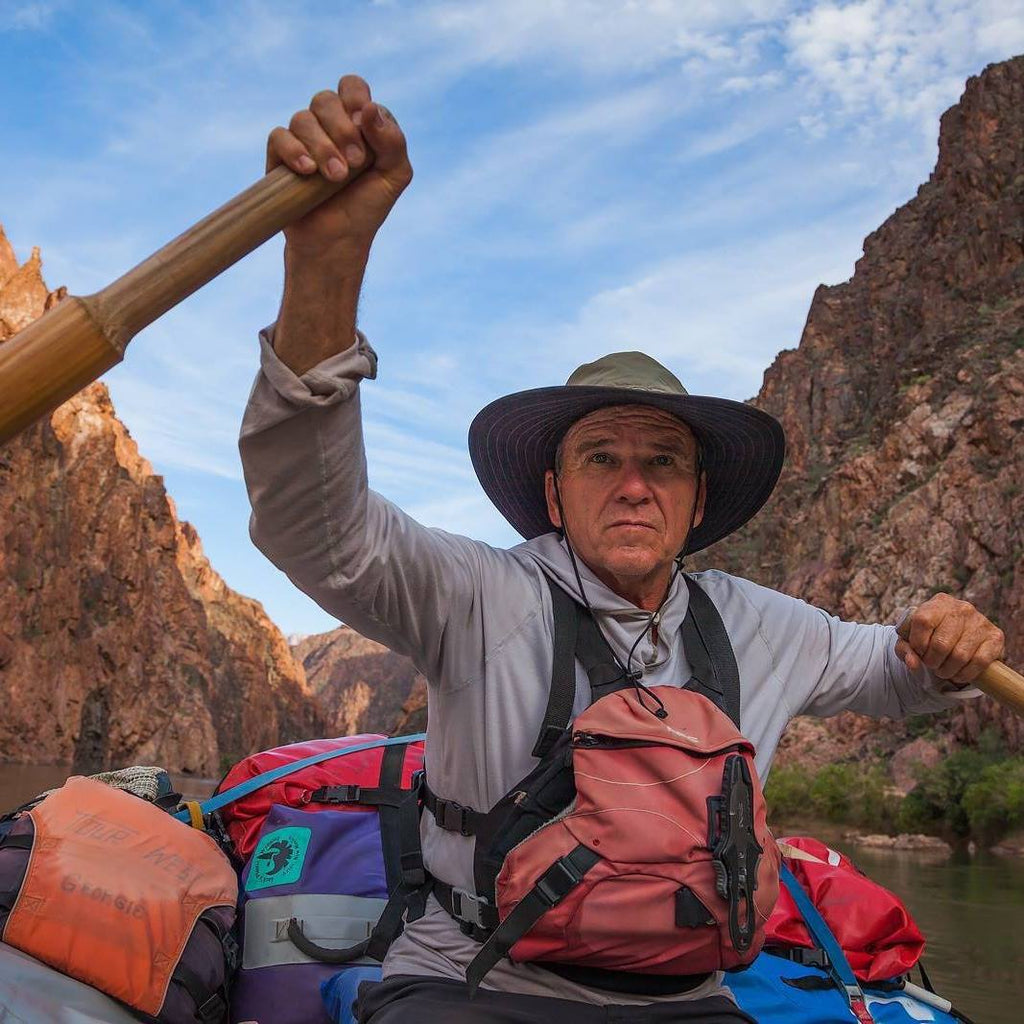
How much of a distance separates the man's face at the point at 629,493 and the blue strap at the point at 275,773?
738mm

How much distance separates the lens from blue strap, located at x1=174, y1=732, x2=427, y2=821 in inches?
108

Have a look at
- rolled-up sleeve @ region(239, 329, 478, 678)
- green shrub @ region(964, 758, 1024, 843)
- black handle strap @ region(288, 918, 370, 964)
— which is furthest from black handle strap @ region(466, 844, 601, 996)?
green shrub @ region(964, 758, 1024, 843)

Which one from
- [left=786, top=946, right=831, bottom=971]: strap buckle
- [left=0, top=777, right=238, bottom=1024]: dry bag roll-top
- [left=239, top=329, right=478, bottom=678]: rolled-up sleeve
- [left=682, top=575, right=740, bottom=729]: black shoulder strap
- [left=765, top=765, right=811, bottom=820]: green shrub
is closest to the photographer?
[left=239, top=329, right=478, bottom=678]: rolled-up sleeve

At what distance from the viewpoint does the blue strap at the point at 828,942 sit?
269 centimetres

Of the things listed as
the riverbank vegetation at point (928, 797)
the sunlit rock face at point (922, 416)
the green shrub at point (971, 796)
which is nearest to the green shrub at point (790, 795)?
the riverbank vegetation at point (928, 797)

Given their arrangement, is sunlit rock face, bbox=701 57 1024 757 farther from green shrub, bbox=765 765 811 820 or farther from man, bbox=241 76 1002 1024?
man, bbox=241 76 1002 1024

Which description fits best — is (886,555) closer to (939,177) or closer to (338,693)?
(939,177)

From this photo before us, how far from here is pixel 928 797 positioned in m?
27.6

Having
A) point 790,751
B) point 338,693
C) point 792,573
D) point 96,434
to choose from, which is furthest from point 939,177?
point 338,693

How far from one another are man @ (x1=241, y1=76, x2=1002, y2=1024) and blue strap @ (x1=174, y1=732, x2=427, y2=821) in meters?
0.70

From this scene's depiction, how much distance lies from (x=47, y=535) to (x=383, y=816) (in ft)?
226

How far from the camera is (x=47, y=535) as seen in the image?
213 feet

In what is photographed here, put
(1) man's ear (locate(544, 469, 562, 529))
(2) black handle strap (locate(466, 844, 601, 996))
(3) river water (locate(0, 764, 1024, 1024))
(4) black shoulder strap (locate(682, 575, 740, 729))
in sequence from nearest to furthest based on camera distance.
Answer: (2) black handle strap (locate(466, 844, 601, 996)) → (4) black shoulder strap (locate(682, 575, 740, 729)) → (1) man's ear (locate(544, 469, 562, 529)) → (3) river water (locate(0, 764, 1024, 1024))

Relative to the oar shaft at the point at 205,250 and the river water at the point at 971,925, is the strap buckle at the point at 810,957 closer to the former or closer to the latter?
the oar shaft at the point at 205,250
